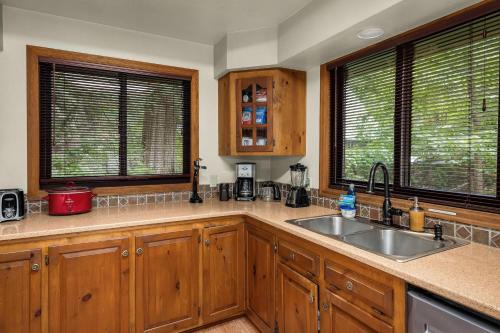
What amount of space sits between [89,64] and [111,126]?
521 millimetres

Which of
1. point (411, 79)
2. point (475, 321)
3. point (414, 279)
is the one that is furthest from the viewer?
point (411, 79)

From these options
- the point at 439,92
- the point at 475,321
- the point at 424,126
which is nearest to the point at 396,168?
the point at 424,126

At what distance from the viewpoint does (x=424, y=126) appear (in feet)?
5.86

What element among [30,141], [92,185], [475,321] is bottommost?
[475,321]

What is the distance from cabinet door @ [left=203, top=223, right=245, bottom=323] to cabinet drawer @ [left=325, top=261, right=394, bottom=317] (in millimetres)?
934

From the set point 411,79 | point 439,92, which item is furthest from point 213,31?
point 439,92

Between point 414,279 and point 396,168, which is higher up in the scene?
point 396,168

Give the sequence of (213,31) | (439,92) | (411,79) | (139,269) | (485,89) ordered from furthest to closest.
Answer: (213,31) < (139,269) < (411,79) < (439,92) < (485,89)

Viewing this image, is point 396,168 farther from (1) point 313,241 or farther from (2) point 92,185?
(2) point 92,185

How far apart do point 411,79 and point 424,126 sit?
1.04ft

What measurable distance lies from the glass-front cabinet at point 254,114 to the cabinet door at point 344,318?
1.38m

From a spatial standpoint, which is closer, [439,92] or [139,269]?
[439,92]

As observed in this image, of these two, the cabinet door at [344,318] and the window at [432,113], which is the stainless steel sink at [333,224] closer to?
the window at [432,113]

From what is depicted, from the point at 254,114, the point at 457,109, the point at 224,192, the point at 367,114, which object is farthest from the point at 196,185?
the point at 457,109
